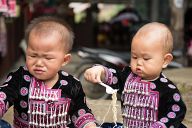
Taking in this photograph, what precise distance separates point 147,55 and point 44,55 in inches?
23.4

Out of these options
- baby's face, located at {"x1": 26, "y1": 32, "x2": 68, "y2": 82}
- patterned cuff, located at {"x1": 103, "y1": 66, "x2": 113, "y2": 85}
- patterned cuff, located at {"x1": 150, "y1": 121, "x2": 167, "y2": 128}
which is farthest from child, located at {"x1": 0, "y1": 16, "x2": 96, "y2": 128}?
patterned cuff, located at {"x1": 150, "y1": 121, "x2": 167, "y2": 128}

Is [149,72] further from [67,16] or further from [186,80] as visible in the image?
[67,16]

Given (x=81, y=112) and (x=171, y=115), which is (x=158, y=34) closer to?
(x=171, y=115)

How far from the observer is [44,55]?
2875mm

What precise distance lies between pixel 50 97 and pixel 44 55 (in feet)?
0.84

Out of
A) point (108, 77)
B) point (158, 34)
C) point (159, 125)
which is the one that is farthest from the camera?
point (108, 77)

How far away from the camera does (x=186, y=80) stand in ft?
19.7

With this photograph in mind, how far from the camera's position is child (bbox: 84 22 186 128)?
2.91 m

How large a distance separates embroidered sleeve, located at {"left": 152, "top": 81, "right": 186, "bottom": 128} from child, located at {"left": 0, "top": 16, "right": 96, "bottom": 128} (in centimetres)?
40

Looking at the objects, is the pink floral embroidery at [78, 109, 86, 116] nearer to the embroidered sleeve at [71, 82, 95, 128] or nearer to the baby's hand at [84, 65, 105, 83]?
the embroidered sleeve at [71, 82, 95, 128]

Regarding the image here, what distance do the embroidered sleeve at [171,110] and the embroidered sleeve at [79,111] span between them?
405 millimetres

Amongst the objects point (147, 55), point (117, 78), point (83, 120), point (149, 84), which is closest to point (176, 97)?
point (149, 84)

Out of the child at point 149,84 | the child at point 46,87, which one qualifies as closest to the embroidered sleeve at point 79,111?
the child at point 46,87

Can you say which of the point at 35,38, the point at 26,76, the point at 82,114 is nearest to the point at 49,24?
the point at 35,38
